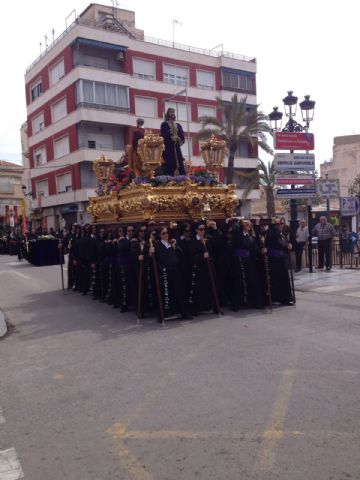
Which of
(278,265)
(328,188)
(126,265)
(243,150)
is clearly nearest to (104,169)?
(126,265)

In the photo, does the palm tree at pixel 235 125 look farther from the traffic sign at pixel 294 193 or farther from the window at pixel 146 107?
the traffic sign at pixel 294 193

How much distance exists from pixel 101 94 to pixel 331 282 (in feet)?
81.3

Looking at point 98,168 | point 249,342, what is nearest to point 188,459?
point 249,342

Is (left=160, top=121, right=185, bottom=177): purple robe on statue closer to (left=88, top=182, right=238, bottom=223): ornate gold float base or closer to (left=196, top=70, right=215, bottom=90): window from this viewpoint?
(left=88, top=182, right=238, bottom=223): ornate gold float base

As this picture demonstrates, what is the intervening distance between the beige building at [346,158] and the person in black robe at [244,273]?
51.8m

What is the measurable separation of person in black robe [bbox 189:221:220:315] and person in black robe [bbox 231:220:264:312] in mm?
436

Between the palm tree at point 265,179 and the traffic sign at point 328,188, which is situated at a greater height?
the palm tree at point 265,179

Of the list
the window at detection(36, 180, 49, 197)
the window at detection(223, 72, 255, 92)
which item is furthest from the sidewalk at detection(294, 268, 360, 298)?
the window at detection(36, 180, 49, 197)

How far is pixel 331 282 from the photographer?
11.3m

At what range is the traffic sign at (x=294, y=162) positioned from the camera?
12.8m

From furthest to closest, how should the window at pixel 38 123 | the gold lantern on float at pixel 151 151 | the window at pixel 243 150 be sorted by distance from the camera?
the window at pixel 243 150, the window at pixel 38 123, the gold lantern on float at pixel 151 151

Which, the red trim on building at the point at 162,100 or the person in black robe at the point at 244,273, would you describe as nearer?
the person in black robe at the point at 244,273

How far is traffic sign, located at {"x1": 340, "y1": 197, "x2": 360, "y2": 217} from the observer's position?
45.0 ft

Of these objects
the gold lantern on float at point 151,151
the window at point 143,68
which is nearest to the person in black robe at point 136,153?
the gold lantern on float at point 151,151
